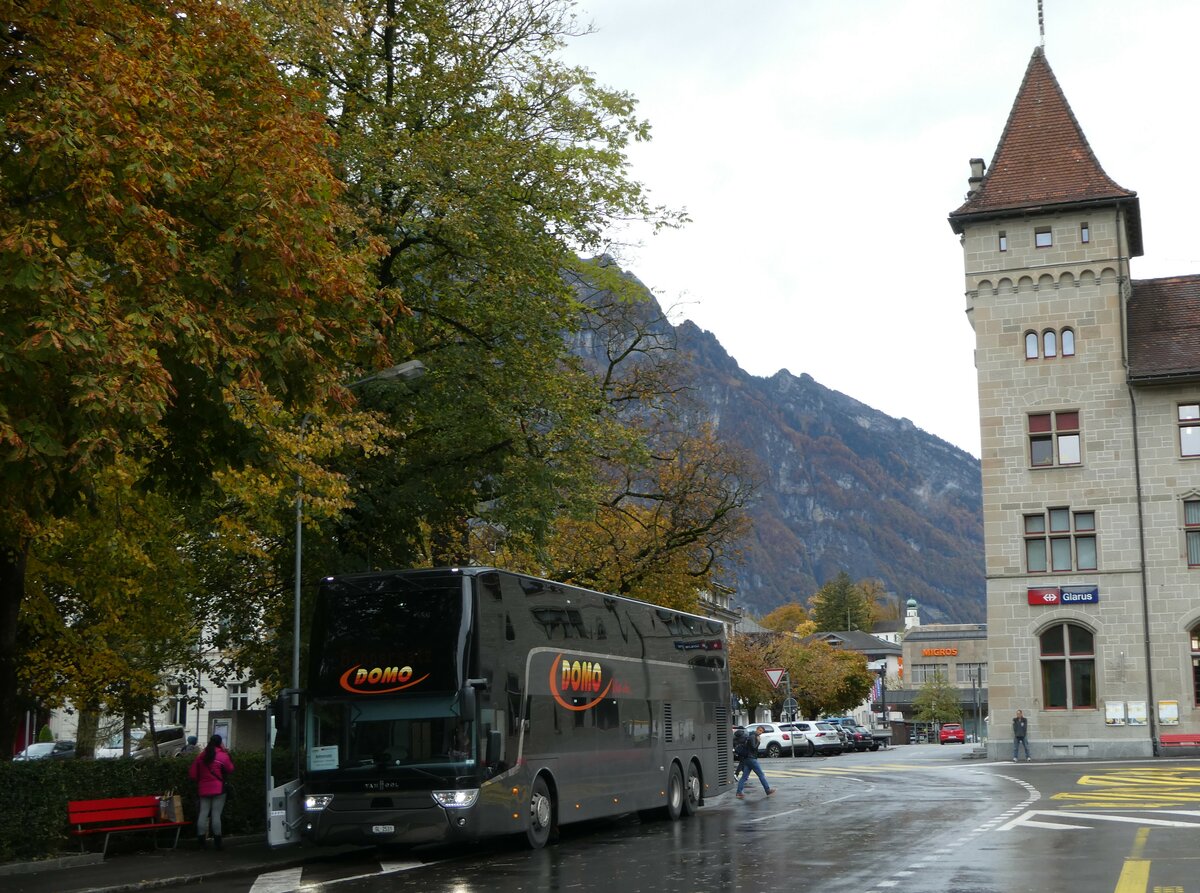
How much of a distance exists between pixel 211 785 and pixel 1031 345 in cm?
3623

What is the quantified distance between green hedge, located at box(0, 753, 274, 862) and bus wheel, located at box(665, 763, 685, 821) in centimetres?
692

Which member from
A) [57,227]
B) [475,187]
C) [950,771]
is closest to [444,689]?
[57,227]

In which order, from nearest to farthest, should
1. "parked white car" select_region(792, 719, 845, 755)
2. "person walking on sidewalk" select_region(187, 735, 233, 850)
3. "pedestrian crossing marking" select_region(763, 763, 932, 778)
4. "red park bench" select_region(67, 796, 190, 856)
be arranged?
"red park bench" select_region(67, 796, 190, 856), "person walking on sidewalk" select_region(187, 735, 233, 850), "pedestrian crossing marking" select_region(763, 763, 932, 778), "parked white car" select_region(792, 719, 845, 755)

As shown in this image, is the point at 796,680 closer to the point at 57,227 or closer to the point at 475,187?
the point at 475,187

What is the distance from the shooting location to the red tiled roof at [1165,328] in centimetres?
4681

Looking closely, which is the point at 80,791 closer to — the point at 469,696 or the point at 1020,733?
the point at 469,696

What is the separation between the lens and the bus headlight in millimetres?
17594

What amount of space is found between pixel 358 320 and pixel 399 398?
7.52 metres

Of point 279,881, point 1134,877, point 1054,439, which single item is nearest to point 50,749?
point 1054,439

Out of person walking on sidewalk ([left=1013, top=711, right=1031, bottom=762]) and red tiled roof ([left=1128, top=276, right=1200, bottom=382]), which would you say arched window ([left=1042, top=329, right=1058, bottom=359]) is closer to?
red tiled roof ([left=1128, top=276, right=1200, bottom=382])

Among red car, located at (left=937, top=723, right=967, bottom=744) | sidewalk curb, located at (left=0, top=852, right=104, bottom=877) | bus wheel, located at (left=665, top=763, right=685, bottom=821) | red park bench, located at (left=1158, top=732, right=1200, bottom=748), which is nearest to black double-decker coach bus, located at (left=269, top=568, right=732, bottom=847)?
sidewalk curb, located at (left=0, top=852, right=104, bottom=877)

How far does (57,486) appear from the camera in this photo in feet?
45.5

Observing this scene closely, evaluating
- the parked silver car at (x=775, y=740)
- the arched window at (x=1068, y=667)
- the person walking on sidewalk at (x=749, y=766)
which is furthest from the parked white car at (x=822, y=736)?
the person walking on sidewalk at (x=749, y=766)

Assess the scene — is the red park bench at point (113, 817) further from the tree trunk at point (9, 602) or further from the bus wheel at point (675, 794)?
the bus wheel at point (675, 794)
